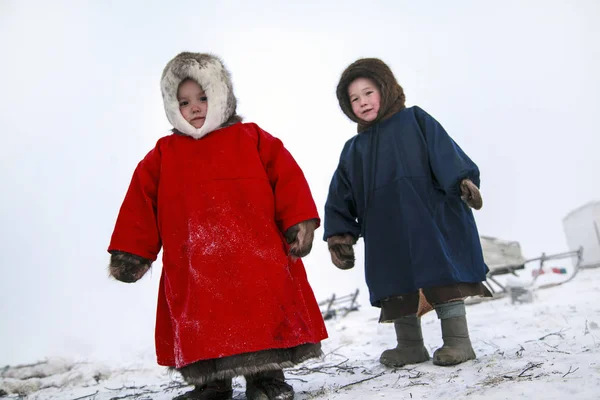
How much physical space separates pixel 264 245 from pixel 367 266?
849mm

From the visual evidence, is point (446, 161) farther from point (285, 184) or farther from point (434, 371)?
point (434, 371)

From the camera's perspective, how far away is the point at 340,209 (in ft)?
10.2

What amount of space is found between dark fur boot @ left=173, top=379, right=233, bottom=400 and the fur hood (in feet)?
4.05

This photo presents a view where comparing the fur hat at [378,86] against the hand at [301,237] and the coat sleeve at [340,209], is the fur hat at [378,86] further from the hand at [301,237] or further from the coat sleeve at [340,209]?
the hand at [301,237]

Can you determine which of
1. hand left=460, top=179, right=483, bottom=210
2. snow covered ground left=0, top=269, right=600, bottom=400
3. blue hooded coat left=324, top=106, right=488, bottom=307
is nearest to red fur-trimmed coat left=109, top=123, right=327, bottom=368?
snow covered ground left=0, top=269, right=600, bottom=400

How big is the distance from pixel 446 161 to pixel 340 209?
0.72 metres

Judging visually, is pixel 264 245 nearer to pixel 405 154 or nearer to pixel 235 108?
pixel 235 108

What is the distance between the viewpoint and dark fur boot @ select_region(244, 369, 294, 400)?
214cm

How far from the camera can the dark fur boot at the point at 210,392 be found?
7.59 ft

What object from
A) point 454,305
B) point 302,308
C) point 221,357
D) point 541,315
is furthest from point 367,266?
point 541,315

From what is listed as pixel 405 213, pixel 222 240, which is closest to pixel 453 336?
pixel 405 213

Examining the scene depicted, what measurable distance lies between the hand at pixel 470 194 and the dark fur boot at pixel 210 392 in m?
1.55

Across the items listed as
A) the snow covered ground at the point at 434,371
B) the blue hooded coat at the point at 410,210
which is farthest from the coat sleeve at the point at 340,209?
the snow covered ground at the point at 434,371

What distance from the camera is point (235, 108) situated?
2756 mm
